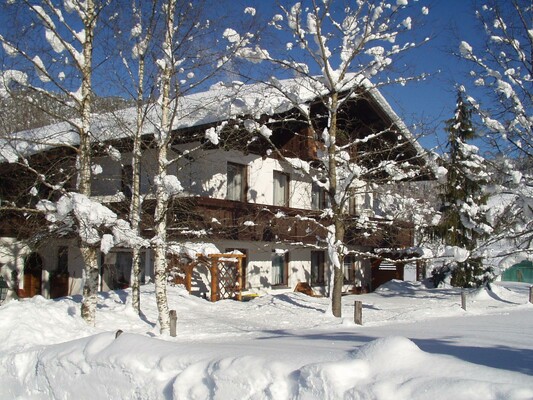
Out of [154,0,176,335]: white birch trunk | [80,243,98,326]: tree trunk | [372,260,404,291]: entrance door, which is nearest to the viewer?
[154,0,176,335]: white birch trunk

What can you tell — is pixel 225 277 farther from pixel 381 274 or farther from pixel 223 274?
pixel 381 274

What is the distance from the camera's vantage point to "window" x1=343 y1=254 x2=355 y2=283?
27547 millimetres

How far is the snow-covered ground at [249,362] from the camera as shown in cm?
443

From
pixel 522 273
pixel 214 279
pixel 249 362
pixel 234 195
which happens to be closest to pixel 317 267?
pixel 234 195

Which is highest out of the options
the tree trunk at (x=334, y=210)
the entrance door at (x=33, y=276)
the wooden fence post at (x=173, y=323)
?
the tree trunk at (x=334, y=210)

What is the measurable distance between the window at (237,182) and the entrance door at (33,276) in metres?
8.02

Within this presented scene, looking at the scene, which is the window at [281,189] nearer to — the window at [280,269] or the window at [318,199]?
the window at [318,199]

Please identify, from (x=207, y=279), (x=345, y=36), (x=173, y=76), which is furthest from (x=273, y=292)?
(x=173, y=76)

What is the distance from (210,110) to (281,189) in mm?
10077

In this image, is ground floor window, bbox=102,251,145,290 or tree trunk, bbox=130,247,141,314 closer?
tree trunk, bbox=130,247,141,314

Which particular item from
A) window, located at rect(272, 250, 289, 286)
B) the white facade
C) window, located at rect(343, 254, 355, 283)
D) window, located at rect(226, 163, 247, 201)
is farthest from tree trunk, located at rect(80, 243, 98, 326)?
window, located at rect(343, 254, 355, 283)

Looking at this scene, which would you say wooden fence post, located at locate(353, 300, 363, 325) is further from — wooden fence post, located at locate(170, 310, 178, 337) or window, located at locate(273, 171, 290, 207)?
window, located at locate(273, 171, 290, 207)

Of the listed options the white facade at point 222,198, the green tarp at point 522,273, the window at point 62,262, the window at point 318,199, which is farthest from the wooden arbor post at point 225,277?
the green tarp at point 522,273

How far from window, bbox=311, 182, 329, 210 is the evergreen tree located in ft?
15.9
